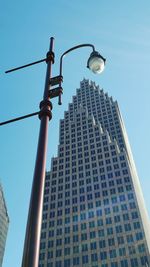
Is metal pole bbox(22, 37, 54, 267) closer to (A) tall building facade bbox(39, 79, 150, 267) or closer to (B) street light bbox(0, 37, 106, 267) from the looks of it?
(B) street light bbox(0, 37, 106, 267)

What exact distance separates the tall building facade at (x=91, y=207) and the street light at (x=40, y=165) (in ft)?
278

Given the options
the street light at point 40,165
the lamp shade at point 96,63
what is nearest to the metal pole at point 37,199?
the street light at point 40,165

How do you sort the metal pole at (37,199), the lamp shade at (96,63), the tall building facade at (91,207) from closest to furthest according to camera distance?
the metal pole at (37,199) → the lamp shade at (96,63) → the tall building facade at (91,207)

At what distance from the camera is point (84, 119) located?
468ft

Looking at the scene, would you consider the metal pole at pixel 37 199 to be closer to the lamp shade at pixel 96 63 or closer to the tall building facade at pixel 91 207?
the lamp shade at pixel 96 63

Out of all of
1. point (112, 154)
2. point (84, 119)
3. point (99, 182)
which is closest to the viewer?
point (99, 182)

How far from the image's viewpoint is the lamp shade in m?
10.7

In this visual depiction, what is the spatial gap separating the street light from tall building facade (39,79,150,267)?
278 ft

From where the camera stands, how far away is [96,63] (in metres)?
10.7

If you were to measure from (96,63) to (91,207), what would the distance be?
97169 mm

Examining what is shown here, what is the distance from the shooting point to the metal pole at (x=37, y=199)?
19.4 feet

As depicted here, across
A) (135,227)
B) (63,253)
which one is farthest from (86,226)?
(135,227)

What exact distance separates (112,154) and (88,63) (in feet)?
352

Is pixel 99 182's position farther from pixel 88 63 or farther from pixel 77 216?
pixel 88 63
